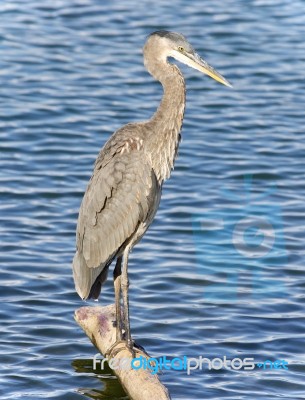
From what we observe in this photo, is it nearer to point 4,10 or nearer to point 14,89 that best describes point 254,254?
point 14,89

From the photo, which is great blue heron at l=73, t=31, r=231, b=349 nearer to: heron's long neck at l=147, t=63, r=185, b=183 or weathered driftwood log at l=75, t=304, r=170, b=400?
heron's long neck at l=147, t=63, r=185, b=183

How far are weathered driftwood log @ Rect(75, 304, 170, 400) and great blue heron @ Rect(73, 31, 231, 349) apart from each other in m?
0.22

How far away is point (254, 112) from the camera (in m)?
15.2

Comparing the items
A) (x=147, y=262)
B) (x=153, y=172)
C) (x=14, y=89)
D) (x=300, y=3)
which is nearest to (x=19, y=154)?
(x=14, y=89)

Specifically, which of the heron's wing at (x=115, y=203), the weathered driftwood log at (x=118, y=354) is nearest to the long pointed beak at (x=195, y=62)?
the heron's wing at (x=115, y=203)

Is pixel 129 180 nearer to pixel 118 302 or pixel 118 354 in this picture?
pixel 118 302

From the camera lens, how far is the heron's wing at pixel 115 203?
8.34m

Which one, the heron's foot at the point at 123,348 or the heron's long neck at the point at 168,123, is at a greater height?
the heron's long neck at the point at 168,123

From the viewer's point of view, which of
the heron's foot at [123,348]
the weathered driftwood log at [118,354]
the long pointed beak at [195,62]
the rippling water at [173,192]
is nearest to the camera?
the weathered driftwood log at [118,354]

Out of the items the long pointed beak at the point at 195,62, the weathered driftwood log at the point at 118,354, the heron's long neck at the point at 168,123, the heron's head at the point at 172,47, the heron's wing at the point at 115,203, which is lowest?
the weathered driftwood log at the point at 118,354

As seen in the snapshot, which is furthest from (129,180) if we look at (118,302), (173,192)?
(173,192)

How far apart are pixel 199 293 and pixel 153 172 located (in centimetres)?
233

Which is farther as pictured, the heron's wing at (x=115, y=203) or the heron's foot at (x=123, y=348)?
the heron's wing at (x=115, y=203)

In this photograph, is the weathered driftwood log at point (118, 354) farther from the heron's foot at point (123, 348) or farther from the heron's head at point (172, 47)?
the heron's head at point (172, 47)
